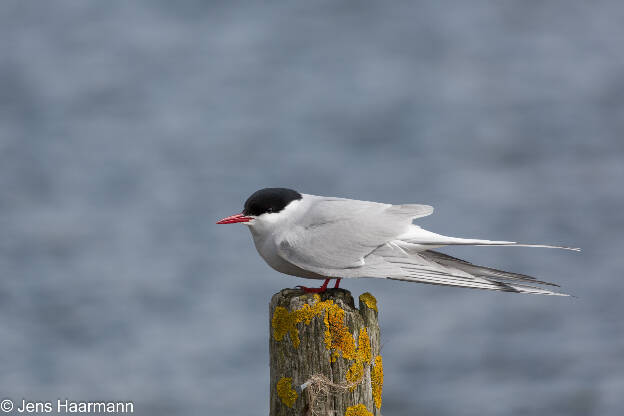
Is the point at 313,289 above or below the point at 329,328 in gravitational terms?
above

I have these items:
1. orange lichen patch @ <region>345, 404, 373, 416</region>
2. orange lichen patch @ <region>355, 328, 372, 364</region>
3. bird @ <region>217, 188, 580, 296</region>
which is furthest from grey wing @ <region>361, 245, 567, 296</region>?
orange lichen patch @ <region>345, 404, 373, 416</region>

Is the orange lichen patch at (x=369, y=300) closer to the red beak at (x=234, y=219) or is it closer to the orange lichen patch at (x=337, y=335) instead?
the orange lichen patch at (x=337, y=335)

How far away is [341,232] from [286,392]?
1.31 m

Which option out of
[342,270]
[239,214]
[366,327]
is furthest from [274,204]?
[366,327]

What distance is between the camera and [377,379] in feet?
18.2

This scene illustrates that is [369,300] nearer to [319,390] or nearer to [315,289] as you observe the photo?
[315,289]

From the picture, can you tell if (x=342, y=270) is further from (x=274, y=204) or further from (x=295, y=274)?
(x=274, y=204)

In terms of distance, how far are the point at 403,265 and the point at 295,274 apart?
2.82 feet

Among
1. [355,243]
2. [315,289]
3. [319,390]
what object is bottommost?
[319,390]

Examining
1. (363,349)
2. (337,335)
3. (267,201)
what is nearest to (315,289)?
(337,335)

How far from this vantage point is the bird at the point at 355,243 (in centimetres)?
573

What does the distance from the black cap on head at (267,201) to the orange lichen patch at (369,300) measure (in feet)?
3.45

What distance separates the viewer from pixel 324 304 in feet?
17.6

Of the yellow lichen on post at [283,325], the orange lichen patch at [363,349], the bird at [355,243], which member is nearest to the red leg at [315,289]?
the bird at [355,243]
